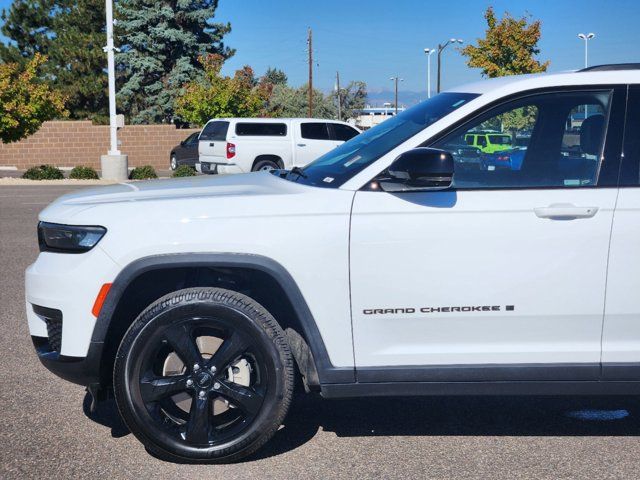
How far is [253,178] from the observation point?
4.91 m

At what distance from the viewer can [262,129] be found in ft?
82.8

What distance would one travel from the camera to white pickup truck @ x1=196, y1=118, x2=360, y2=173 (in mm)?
24109

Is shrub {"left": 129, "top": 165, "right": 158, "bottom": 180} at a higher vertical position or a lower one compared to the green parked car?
lower

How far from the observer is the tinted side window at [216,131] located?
82.4 feet

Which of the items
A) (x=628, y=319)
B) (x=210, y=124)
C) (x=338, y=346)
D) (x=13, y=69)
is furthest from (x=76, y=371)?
(x=13, y=69)

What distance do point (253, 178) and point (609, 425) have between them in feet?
8.02

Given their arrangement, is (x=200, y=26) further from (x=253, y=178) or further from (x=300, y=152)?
(x=253, y=178)

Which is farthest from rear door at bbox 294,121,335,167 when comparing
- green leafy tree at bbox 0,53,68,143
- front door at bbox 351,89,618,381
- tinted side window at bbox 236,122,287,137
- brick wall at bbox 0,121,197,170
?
front door at bbox 351,89,618,381

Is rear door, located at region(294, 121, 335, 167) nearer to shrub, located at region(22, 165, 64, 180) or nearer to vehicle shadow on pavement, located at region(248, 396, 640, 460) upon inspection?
shrub, located at region(22, 165, 64, 180)

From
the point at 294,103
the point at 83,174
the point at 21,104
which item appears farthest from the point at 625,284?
the point at 294,103

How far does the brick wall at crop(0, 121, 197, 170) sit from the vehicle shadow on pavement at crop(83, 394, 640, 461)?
36.1m

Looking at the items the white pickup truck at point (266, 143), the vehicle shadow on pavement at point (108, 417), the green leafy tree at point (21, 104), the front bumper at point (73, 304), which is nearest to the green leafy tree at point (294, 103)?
the green leafy tree at point (21, 104)

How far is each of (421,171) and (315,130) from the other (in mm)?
21462

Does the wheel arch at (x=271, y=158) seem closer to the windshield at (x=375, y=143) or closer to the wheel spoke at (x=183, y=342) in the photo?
the windshield at (x=375, y=143)
